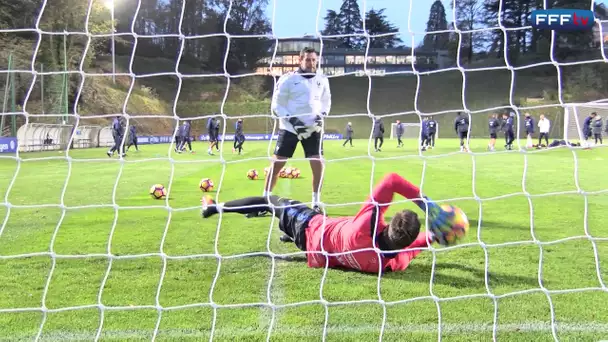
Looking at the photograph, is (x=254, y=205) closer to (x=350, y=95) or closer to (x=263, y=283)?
(x=263, y=283)

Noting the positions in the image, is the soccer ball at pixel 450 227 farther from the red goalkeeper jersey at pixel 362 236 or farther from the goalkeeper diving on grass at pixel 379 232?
the red goalkeeper jersey at pixel 362 236

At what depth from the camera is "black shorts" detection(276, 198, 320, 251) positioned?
3.90m

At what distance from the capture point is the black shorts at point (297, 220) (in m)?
3.90

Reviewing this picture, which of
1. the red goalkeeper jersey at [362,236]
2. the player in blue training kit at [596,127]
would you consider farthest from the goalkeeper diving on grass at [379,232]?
the player in blue training kit at [596,127]

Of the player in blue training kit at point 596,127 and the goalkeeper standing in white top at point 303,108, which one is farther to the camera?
the player in blue training kit at point 596,127

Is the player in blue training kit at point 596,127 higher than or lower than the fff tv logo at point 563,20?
lower

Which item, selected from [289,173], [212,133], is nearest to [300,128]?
[289,173]

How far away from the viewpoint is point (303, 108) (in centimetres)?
538

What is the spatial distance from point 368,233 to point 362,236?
43 mm

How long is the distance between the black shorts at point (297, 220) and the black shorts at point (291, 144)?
1.44 meters

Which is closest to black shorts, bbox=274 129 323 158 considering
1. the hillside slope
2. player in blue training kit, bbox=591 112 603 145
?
the hillside slope

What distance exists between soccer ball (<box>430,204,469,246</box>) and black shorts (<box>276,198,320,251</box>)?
91 cm

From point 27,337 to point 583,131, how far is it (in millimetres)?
19882

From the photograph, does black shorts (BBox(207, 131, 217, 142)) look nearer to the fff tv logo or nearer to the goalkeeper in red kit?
the goalkeeper in red kit
